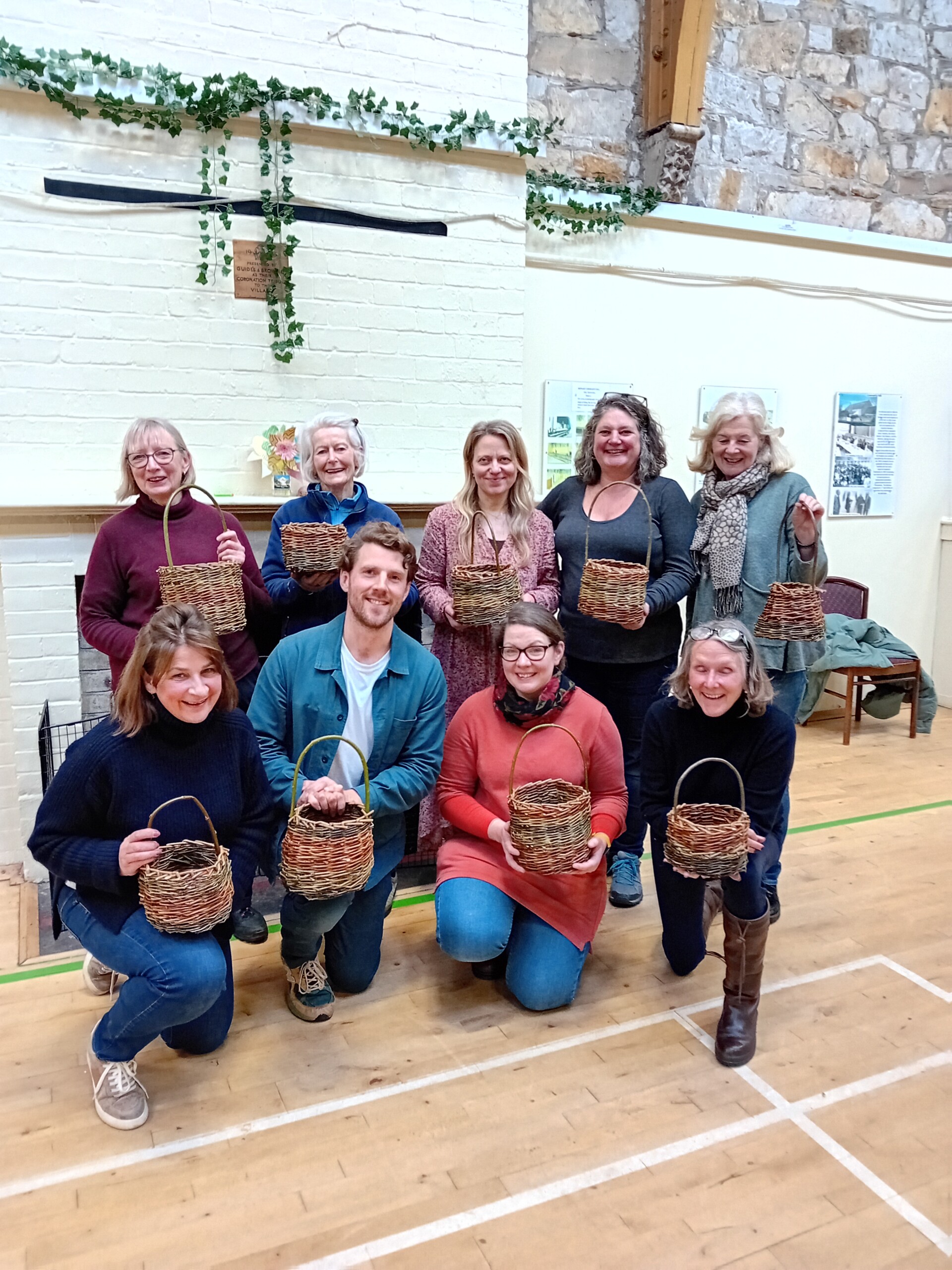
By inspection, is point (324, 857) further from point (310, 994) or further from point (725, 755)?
point (725, 755)

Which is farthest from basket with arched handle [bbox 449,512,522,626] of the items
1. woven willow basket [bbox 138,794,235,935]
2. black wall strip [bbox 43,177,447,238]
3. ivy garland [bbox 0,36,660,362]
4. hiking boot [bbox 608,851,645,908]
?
black wall strip [bbox 43,177,447,238]

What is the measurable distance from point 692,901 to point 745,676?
65 cm

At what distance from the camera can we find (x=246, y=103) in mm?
3373

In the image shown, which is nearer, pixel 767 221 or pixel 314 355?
pixel 314 355

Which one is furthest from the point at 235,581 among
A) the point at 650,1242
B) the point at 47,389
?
the point at 650,1242

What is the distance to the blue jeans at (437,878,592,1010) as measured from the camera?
7.96 feet

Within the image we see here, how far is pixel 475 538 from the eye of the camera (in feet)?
9.29

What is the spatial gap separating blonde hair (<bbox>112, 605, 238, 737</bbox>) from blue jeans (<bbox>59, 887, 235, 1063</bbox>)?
1.45ft

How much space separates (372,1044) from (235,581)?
1251 millimetres

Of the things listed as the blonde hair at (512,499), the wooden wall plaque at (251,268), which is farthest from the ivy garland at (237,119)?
the blonde hair at (512,499)

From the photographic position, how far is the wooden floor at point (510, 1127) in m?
1.73

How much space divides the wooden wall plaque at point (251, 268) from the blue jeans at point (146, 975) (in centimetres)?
239

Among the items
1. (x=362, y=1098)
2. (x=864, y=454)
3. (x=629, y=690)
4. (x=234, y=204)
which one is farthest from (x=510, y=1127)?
(x=864, y=454)

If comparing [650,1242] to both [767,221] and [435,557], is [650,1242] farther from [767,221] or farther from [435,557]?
[767,221]
